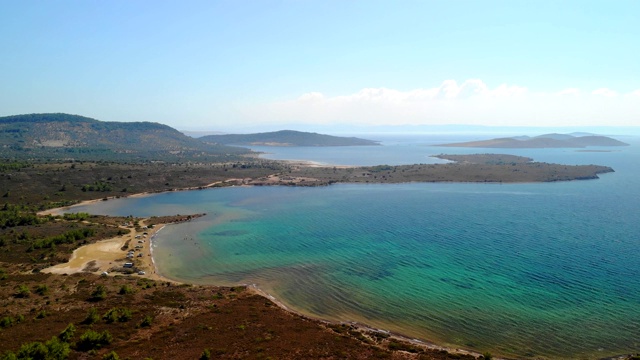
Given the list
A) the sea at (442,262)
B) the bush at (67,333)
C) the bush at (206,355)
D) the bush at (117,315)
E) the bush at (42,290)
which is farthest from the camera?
the bush at (42,290)

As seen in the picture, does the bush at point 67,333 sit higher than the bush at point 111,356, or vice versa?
the bush at point 111,356

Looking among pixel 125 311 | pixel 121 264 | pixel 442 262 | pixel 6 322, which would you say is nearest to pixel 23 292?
pixel 6 322

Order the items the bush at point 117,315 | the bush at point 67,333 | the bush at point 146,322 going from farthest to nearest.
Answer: the bush at point 117,315 < the bush at point 146,322 < the bush at point 67,333

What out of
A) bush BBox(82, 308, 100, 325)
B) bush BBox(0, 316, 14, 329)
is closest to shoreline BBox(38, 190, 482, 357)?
bush BBox(82, 308, 100, 325)

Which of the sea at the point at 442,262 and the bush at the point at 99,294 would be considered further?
the bush at the point at 99,294

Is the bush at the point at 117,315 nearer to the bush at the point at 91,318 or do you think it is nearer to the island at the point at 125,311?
the island at the point at 125,311

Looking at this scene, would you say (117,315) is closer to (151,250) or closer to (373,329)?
(373,329)

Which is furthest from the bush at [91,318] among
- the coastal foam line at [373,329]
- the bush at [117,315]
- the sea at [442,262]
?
the coastal foam line at [373,329]
